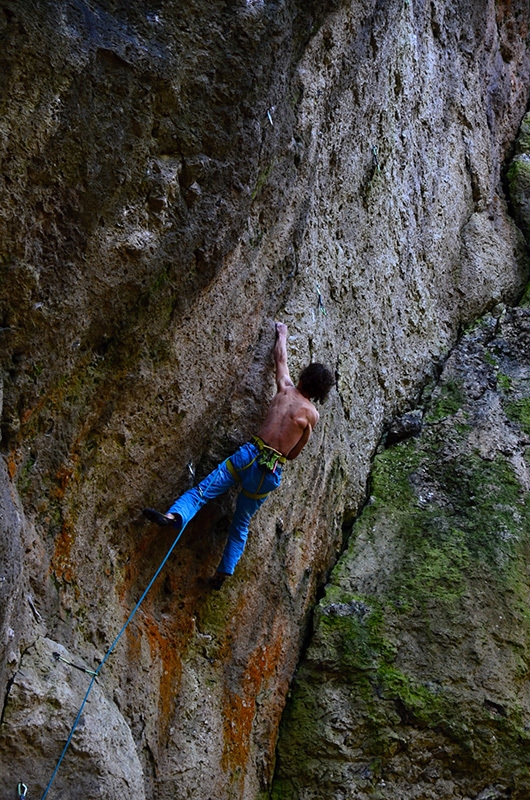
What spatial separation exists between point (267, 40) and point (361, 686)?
4.27m

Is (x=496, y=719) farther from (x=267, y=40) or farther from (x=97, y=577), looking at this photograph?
(x=267, y=40)

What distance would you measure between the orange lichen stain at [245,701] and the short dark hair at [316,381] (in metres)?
1.72

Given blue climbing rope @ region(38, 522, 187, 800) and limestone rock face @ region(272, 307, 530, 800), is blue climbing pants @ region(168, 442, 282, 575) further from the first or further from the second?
limestone rock face @ region(272, 307, 530, 800)

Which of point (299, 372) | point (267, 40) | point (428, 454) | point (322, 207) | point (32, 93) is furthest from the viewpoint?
point (428, 454)

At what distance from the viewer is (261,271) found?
18.5 ft

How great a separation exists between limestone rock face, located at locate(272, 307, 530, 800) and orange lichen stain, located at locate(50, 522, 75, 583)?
2352mm

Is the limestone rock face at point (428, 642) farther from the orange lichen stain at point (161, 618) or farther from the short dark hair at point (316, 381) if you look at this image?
the short dark hair at point (316, 381)

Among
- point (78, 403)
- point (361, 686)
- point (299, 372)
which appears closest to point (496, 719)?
point (361, 686)

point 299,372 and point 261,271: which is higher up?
point 261,271

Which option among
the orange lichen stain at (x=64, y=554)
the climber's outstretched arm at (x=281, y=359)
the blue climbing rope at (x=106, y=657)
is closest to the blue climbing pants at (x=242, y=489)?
the blue climbing rope at (x=106, y=657)

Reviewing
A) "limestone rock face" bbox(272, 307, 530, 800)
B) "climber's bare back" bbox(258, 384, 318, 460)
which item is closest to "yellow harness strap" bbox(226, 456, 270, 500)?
"climber's bare back" bbox(258, 384, 318, 460)

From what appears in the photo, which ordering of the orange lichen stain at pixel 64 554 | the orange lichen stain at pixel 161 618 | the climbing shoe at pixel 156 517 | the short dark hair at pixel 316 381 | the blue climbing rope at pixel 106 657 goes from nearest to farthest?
1. the blue climbing rope at pixel 106 657
2. the orange lichen stain at pixel 64 554
3. the climbing shoe at pixel 156 517
4. the orange lichen stain at pixel 161 618
5. the short dark hair at pixel 316 381

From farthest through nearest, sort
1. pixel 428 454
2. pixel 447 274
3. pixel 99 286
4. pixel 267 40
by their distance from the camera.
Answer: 1. pixel 447 274
2. pixel 428 454
3. pixel 267 40
4. pixel 99 286

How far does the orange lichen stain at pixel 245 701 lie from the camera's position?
17.4ft
